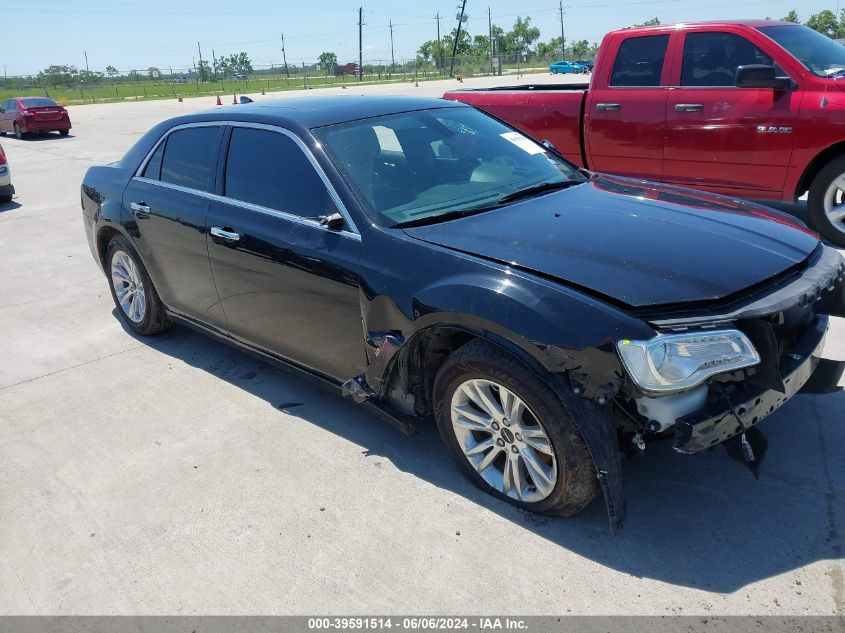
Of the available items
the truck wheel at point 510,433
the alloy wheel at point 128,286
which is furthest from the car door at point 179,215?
the truck wheel at point 510,433

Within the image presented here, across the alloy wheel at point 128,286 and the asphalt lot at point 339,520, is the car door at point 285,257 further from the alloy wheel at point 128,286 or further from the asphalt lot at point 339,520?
the alloy wheel at point 128,286

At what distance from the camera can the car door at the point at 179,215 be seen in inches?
168

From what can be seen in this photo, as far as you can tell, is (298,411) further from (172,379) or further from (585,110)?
(585,110)

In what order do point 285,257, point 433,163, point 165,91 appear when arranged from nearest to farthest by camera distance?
point 285,257, point 433,163, point 165,91

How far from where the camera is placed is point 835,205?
621 centimetres

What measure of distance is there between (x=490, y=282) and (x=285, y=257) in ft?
4.27

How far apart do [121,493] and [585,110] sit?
18.9ft

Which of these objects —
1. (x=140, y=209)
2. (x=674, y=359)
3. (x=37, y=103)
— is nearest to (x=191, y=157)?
(x=140, y=209)

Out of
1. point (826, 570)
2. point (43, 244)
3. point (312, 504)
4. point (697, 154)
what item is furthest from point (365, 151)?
point (43, 244)

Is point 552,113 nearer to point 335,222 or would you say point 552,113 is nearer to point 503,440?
point 335,222

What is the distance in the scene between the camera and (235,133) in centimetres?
410

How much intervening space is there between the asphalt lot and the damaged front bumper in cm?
49

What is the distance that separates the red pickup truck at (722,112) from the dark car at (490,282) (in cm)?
285

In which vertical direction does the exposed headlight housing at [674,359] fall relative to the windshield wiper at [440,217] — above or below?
below
